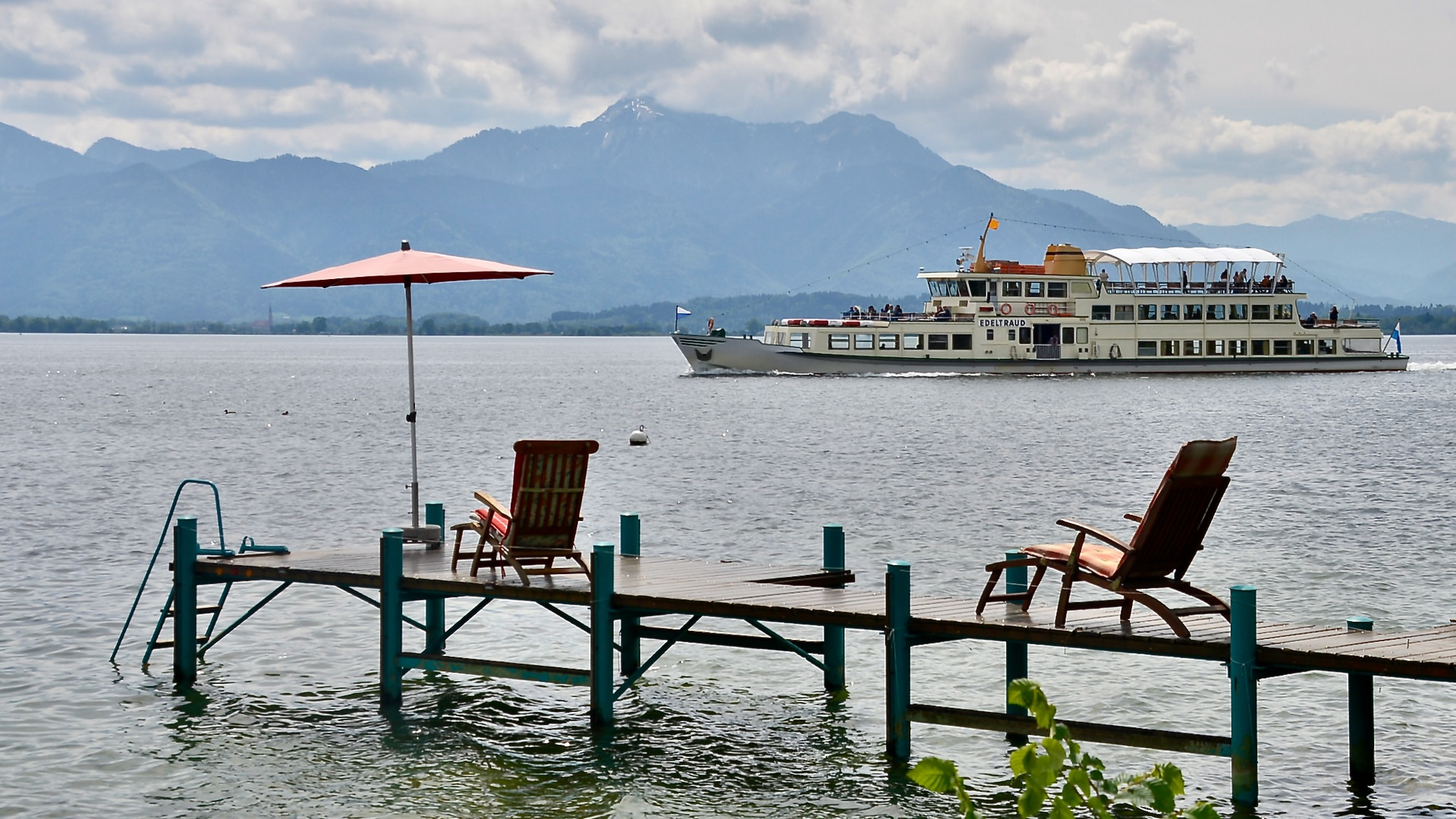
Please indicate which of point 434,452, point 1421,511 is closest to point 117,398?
point 434,452

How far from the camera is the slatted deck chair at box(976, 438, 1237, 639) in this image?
951 centimetres

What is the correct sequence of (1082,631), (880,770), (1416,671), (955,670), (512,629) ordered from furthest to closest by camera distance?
(512,629)
(955,670)
(880,770)
(1082,631)
(1416,671)

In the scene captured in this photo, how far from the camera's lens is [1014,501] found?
3122 cm

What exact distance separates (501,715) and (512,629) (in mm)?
3180

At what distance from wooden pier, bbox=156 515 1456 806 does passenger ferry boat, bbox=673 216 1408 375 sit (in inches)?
2371

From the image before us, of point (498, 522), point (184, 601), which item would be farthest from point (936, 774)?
point (184, 601)

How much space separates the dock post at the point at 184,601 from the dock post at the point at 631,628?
368 centimetres

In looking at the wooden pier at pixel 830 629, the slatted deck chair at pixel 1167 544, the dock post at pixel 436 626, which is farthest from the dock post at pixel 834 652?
the dock post at pixel 436 626

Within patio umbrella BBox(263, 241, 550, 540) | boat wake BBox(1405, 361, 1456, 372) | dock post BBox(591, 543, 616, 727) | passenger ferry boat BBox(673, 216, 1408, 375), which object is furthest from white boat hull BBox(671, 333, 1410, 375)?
dock post BBox(591, 543, 616, 727)

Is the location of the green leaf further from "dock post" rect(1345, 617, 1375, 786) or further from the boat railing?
the boat railing

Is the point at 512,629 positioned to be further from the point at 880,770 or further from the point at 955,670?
the point at 880,770

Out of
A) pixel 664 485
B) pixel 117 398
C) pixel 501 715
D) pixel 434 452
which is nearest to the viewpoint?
pixel 501 715

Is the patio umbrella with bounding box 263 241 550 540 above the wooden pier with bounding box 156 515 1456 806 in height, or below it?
above

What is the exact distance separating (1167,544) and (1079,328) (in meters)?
68.0
